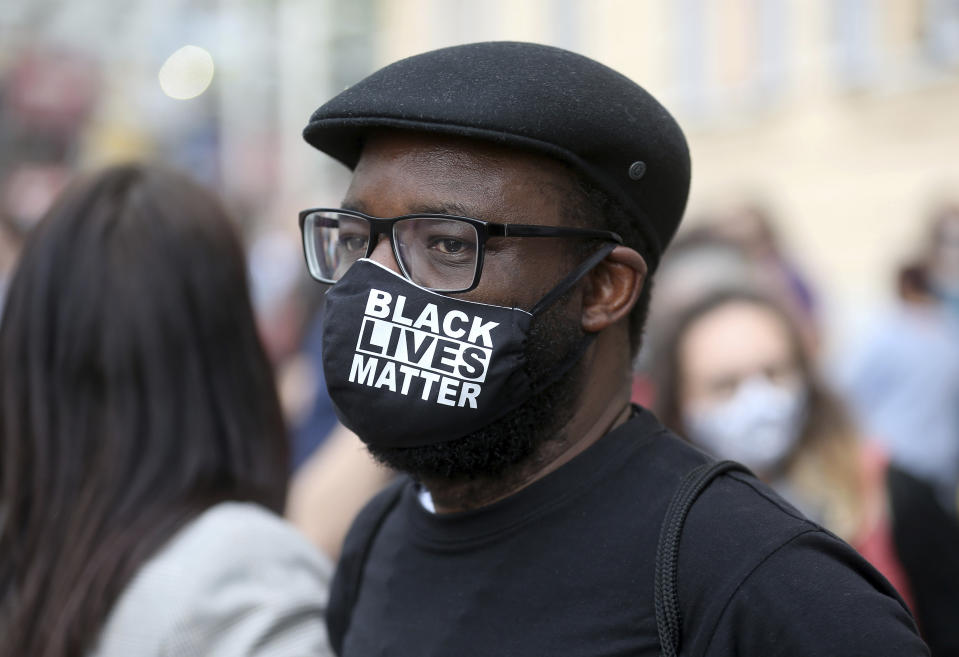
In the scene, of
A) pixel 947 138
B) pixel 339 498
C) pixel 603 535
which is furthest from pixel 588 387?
pixel 947 138

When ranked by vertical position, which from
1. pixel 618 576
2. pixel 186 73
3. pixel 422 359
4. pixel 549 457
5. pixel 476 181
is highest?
pixel 186 73

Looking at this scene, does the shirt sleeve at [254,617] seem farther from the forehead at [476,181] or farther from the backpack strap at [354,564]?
the forehead at [476,181]

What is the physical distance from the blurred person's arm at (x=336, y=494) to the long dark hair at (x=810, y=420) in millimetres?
937

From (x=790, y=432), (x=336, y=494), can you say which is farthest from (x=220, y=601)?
(x=790, y=432)

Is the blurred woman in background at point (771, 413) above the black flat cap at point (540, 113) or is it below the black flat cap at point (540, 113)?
below

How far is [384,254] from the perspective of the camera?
162 centimetres

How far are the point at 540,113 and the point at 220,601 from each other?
1.09 meters

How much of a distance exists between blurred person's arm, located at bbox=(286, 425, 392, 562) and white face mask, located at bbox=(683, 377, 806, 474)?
1004 millimetres

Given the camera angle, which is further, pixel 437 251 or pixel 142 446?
pixel 142 446

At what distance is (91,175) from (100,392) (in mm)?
521

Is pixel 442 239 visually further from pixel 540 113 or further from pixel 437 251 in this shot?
pixel 540 113

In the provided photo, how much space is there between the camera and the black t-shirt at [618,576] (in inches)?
52.7

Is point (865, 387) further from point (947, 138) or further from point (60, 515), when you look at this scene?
point (947, 138)

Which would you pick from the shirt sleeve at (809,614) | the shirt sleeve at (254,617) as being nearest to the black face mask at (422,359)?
the shirt sleeve at (809,614)
